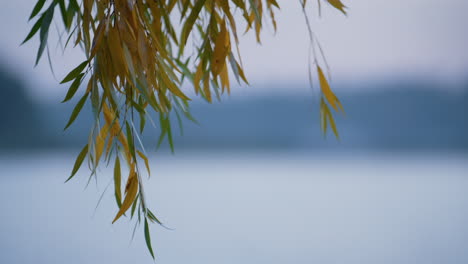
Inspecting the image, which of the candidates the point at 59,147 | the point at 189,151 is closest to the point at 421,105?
the point at 189,151

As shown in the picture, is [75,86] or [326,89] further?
[326,89]

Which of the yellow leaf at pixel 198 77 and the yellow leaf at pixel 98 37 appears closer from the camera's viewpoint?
the yellow leaf at pixel 98 37

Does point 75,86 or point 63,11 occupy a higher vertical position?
point 63,11

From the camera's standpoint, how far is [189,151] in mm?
9289

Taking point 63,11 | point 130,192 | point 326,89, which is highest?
point 63,11

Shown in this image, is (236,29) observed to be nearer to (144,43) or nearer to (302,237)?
(144,43)

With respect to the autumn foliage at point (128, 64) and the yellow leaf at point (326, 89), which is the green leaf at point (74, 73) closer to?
the autumn foliage at point (128, 64)

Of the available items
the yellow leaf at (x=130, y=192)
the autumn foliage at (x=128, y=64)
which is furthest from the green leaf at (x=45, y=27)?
the yellow leaf at (x=130, y=192)

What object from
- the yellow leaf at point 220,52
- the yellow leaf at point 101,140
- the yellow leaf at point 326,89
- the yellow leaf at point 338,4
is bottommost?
the yellow leaf at point 101,140

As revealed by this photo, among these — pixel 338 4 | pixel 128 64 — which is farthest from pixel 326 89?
pixel 128 64

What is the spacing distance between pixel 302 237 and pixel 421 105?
833 centimetres

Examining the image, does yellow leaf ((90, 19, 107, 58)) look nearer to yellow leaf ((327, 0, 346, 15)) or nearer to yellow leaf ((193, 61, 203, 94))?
yellow leaf ((193, 61, 203, 94))

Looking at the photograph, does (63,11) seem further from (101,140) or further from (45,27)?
(101,140)

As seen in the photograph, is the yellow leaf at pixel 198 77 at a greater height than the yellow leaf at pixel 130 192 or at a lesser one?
greater
